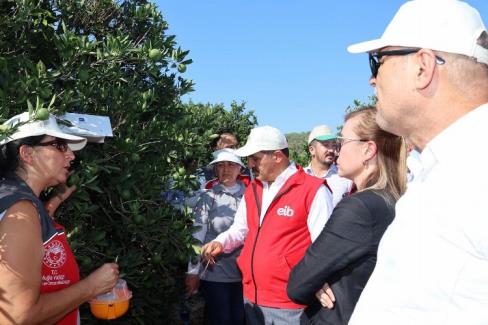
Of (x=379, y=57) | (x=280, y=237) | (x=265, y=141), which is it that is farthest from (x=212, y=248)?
(x=379, y=57)

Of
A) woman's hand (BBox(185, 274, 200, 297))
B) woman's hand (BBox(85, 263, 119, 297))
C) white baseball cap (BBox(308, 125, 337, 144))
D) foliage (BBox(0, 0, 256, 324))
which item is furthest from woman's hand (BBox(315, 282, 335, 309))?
white baseball cap (BBox(308, 125, 337, 144))

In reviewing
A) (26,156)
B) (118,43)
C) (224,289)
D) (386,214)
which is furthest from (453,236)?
(224,289)

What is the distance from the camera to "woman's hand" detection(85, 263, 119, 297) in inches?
94.8

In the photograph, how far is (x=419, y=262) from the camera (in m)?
1.03

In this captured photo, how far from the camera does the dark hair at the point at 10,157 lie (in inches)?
92.9

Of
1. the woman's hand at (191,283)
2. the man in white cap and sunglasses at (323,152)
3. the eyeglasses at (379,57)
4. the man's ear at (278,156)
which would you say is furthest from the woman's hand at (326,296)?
the man in white cap and sunglasses at (323,152)

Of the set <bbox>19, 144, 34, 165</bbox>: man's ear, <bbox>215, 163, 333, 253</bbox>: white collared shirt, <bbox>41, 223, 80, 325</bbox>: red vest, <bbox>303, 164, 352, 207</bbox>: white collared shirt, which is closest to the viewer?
<bbox>41, 223, 80, 325</bbox>: red vest

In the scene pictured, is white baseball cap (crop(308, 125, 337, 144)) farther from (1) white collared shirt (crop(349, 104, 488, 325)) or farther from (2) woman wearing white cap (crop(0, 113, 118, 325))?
(1) white collared shirt (crop(349, 104, 488, 325))

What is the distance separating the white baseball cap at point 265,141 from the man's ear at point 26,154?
A: 2027 millimetres

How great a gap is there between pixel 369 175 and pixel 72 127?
1.75 m

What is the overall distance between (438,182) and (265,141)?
10.00 feet

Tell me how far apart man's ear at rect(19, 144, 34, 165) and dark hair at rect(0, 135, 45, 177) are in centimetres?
2

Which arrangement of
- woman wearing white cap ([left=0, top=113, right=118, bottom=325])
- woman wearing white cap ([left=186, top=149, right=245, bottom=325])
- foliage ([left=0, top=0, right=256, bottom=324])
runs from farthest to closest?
woman wearing white cap ([left=186, top=149, right=245, bottom=325]), foliage ([left=0, top=0, right=256, bottom=324]), woman wearing white cap ([left=0, top=113, right=118, bottom=325])

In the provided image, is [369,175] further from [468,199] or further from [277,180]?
[468,199]
